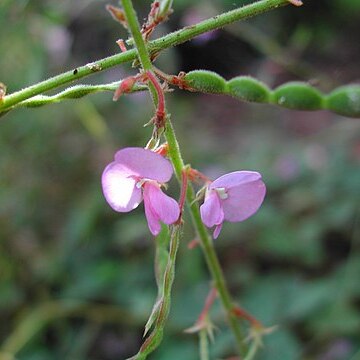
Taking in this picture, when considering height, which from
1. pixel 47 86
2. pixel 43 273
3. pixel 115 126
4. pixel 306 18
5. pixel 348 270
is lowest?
pixel 348 270

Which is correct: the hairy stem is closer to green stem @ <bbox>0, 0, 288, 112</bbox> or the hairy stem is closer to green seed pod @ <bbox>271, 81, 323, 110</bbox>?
green stem @ <bbox>0, 0, 288, 112</bbox>

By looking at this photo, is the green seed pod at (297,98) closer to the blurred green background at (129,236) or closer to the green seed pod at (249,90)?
the green seed pod at (249,90)

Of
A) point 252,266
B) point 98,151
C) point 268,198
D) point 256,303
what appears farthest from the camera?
point 98,151

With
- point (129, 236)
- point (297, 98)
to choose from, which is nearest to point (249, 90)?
point (297, 98)

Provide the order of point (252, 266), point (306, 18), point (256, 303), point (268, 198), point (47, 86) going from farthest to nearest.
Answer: point (306, 18) < point (268, 198) < point (252, 266) < point (256, 303) < point (47, 86)

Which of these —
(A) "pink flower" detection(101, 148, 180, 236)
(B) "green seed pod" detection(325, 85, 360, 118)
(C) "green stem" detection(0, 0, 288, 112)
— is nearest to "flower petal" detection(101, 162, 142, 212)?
(A) "pink flower" detection(101, 148, 180, 236)

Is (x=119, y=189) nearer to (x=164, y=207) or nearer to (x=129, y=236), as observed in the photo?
(x=164, y=207)

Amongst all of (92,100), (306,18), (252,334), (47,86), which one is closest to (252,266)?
(92,100)

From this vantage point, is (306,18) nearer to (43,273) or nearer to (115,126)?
(115,126)
